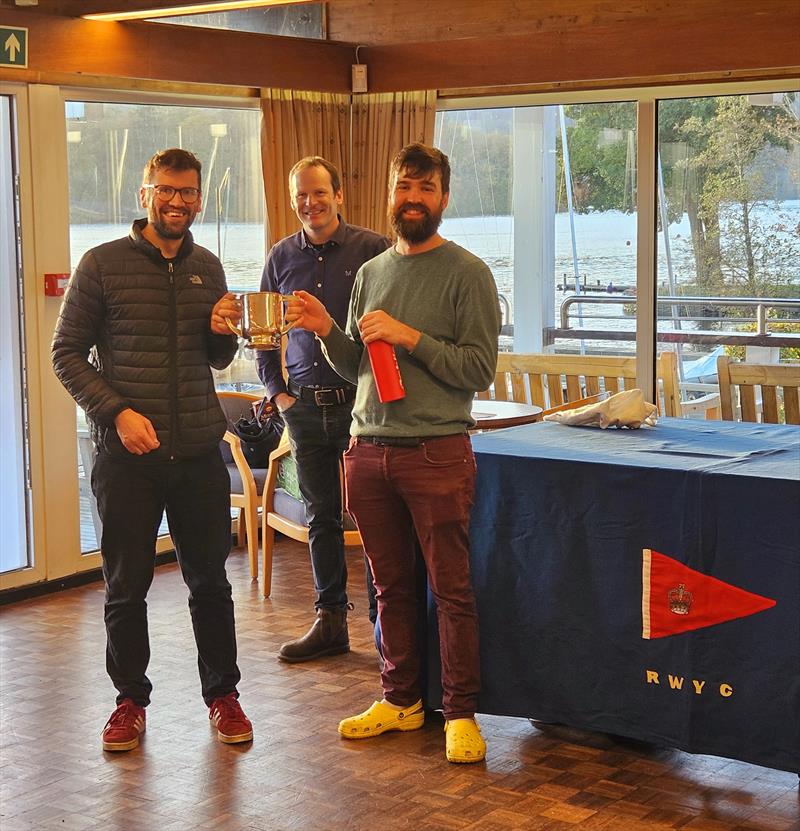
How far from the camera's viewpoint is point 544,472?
346cm

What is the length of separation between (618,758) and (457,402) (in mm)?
1110

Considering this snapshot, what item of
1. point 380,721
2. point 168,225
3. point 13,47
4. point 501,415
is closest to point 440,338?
point 168,225

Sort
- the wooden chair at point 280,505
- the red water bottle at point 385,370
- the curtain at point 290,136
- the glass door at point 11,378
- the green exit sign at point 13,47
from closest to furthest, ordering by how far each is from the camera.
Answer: the red water bottle at point 385,370 < the green exit sign at point 13,47 < the wooden chair at point 280,505 < the glass door at point 11,378 < the curtain at point 290,136

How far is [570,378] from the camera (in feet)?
21.0

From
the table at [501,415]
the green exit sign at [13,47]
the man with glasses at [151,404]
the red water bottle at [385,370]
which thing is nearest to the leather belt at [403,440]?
the red water bottle at [385,370]

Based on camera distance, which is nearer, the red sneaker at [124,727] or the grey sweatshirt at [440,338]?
the grey sweatshirt at [440,338]

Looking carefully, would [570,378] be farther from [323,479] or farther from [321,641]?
[321,641]

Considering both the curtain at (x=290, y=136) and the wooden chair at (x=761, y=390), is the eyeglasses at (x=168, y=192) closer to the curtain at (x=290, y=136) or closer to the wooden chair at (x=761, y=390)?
the curtain at (x=290, y=136)

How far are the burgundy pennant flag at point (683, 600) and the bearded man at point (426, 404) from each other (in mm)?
515

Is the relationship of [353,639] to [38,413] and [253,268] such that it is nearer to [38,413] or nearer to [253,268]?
[38,413]

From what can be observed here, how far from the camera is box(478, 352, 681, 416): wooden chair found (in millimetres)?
6184

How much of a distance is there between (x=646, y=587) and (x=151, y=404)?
1.44 metres

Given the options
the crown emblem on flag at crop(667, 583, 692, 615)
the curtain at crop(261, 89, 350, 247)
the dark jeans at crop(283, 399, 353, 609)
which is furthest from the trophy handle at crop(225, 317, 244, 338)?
the curtain at crop(261, 89, 350, 247)

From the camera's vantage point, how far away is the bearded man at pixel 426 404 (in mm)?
3387
